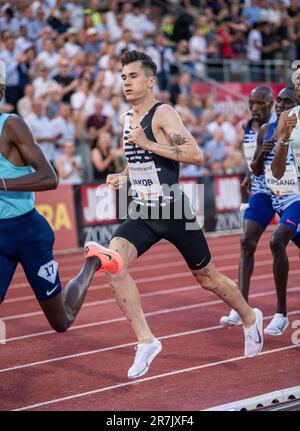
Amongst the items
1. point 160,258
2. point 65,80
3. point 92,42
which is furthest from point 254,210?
point 92,42

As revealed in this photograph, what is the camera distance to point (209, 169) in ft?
60.0

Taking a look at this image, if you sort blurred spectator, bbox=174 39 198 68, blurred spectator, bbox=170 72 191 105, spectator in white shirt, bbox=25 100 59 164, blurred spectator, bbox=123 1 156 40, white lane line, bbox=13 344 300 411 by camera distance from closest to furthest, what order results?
white lane line, bbox=13 344 300 411 → spectator in white shirt, bbox=25 100 59 164 → blurred spectator, bbox=170 72 191 105 → blurred spectator, bbox=123 1 156 40 → blurred spectator, bbox=174 39 198 68

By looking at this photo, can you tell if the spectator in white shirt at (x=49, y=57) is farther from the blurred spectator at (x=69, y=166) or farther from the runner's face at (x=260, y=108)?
the runner's face at (x=260, y=108)

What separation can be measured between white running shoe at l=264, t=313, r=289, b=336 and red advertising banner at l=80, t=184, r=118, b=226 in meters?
7.74

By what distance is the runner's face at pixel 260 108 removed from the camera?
27.5ft

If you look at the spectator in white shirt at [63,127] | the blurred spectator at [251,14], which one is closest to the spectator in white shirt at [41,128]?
the spectator in white shirt at [63,127]

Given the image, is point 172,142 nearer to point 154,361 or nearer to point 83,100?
point 154,361

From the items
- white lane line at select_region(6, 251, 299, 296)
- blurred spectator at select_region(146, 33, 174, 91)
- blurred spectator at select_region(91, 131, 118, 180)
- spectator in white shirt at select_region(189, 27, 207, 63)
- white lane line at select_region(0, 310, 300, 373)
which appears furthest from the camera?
spectator in white shirt at select_region(189, 27, 207, 63)

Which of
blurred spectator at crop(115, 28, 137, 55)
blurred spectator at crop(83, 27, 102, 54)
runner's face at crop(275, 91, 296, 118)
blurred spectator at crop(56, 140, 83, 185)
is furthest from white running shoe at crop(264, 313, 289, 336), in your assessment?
blurred spectator at crop(115, 28, 137, 55)

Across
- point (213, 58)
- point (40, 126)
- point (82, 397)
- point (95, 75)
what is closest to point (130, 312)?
point (82, 397)

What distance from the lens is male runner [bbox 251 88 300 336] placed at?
766 centimetres

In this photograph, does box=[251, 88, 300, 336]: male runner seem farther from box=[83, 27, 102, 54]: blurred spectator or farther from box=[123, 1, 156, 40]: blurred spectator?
box=[123, 1, 156, 40]: blurred spectator

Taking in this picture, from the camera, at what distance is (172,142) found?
613cm
